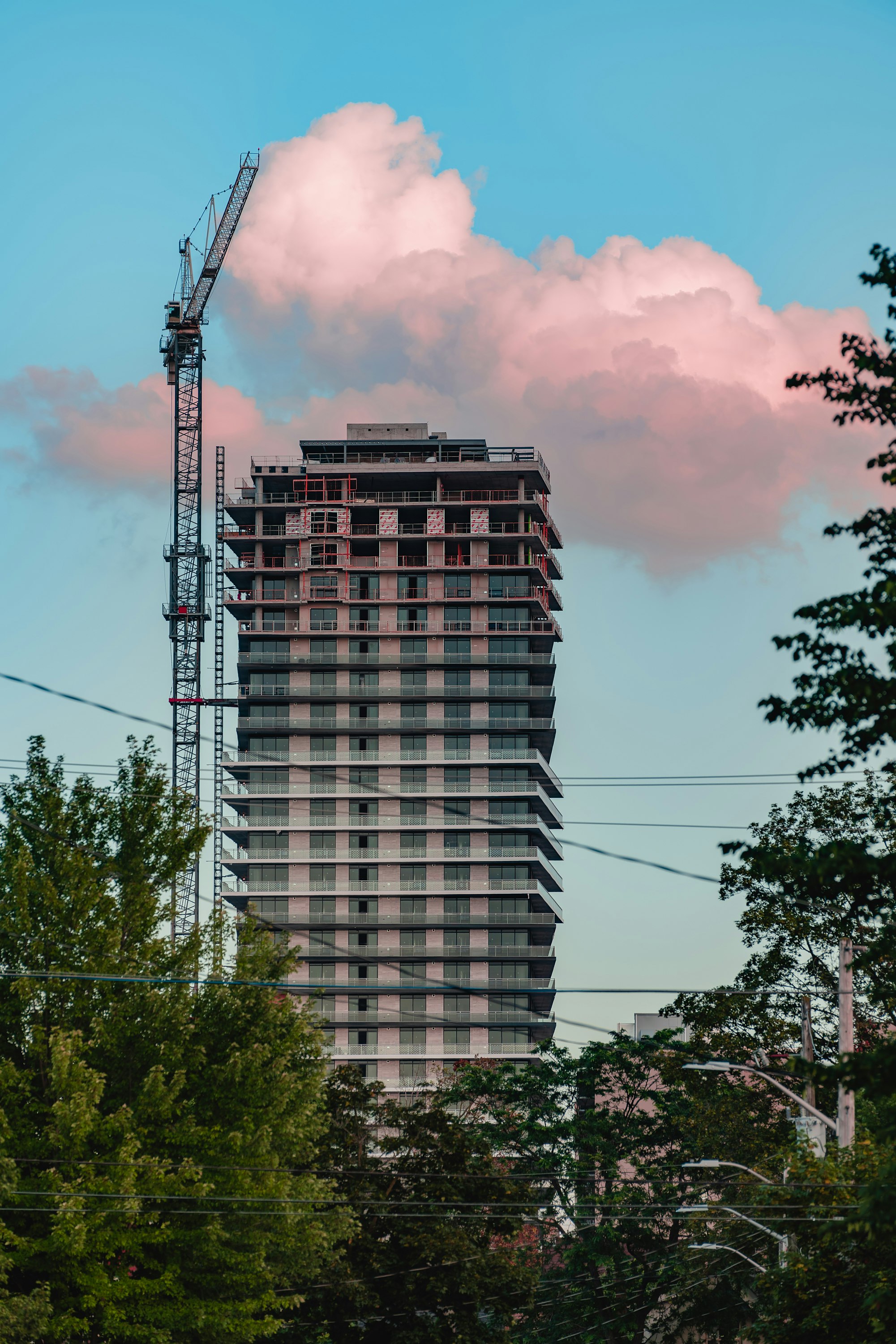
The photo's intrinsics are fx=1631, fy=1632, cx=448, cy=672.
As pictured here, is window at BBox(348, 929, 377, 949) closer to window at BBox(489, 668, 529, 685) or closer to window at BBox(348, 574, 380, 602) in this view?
window at BBox(489, 668, 529, 685)

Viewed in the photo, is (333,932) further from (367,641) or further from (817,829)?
(817,829)

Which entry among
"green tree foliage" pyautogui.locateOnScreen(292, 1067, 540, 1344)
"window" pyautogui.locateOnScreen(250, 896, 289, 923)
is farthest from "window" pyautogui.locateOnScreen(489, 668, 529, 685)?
"green tree foliage" pyautogui.locateOnScreen(292, 1067, 540, 1344)

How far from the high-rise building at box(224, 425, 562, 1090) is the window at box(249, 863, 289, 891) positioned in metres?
0.16

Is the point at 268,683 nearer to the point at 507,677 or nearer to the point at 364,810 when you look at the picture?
the point at 364,810

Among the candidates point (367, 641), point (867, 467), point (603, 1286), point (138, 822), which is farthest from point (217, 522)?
point (867, 467)

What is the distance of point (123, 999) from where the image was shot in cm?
3928

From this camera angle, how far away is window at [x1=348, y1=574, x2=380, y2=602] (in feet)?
438

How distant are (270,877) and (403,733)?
15.4m

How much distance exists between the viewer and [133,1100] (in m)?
39.2

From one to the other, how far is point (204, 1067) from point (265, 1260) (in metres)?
5.76

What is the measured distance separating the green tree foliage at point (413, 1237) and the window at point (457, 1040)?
218 ft

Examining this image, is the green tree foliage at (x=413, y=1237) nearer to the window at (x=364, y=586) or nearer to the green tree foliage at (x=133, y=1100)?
the green tree foliage at (x=133, y=1100)

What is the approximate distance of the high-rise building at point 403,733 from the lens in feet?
408

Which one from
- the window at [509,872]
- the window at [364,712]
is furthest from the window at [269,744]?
the window at [509,872]
